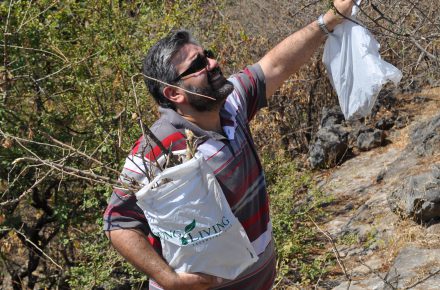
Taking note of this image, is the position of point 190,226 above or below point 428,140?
above

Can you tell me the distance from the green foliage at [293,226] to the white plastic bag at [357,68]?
6.51 feet

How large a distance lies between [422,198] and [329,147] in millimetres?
2548

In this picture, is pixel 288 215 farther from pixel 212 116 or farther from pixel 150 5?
pixel 212 116

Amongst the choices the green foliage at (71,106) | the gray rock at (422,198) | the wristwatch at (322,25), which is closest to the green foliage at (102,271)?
the green foliage at (71,106)


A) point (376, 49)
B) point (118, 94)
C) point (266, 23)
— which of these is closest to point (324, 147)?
point (266, 23)

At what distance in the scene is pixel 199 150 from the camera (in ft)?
9.07

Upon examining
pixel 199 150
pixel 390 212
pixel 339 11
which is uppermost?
pixel 339 11

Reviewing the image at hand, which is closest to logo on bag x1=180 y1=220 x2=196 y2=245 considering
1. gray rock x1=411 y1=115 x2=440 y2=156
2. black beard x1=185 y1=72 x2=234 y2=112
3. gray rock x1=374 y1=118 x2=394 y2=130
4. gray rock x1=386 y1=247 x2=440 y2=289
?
black beard x1=185 y1=72 x2=234 y2=112

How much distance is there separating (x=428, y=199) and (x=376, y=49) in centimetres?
226

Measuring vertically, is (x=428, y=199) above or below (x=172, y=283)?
below

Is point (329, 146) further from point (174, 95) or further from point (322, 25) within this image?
point (174, 95)

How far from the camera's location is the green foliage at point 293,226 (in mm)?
5441

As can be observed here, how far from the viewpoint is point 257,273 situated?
9.47 feet

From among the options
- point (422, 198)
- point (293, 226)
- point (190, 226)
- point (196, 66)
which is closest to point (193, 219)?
point (190, 226)
